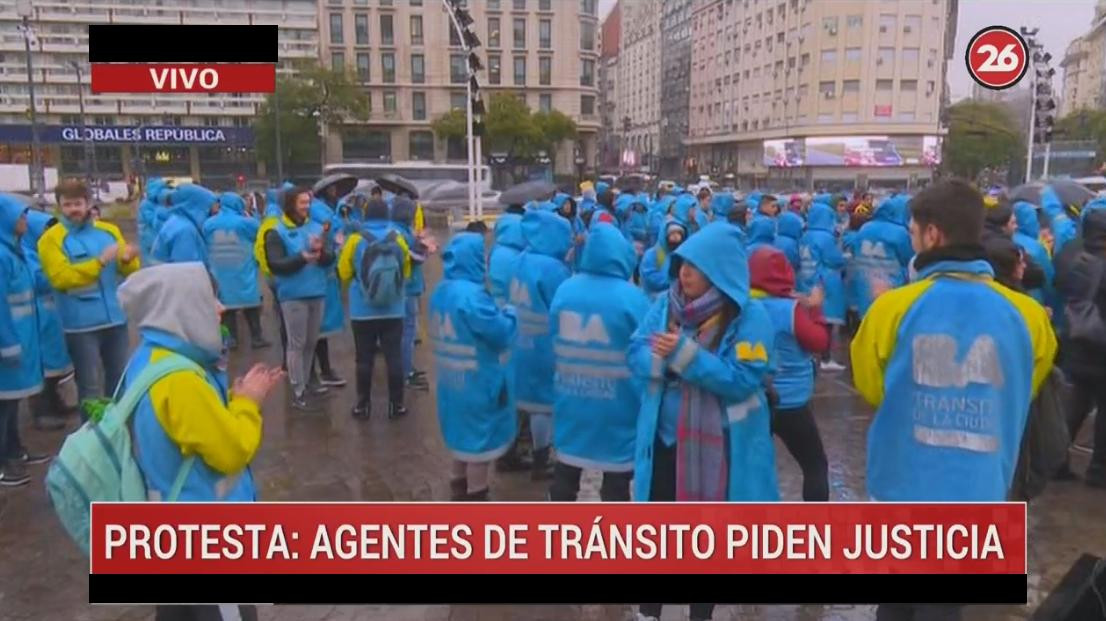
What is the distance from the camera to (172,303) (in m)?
2.39

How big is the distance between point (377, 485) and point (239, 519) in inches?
102

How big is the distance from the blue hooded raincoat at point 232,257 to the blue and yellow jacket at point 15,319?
9.85 ft

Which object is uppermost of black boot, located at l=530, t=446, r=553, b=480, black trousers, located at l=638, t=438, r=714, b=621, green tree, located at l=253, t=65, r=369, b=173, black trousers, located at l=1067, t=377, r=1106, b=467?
green tree, located at l=253, t=65, r=369, b=173

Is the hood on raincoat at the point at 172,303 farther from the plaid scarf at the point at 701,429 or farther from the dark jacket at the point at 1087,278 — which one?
the dark jacket at the point at 1087,278

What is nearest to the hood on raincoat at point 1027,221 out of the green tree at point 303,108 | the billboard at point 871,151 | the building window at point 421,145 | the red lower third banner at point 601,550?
the red lower third banner at point 601,550

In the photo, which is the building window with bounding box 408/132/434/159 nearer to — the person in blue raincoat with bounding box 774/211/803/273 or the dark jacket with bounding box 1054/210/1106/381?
the person in blue raincoat with bounding box 774/211/803/273

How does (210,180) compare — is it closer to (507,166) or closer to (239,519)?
(507,166)

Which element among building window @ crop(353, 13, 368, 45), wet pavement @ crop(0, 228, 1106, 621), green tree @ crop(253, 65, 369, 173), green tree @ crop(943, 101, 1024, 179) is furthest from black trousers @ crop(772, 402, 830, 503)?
building window @ crop(353, 13, 368, 45)

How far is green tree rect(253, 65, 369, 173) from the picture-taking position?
1970 inches

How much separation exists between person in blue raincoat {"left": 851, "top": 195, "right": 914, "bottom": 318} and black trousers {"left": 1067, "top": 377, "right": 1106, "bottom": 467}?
6.34 feet

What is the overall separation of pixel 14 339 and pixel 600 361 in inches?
149

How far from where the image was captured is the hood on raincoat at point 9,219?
204 inches

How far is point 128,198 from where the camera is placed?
37.9m

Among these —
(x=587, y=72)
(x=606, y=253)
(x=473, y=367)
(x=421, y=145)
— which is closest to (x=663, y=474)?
(x=606, y=253)
